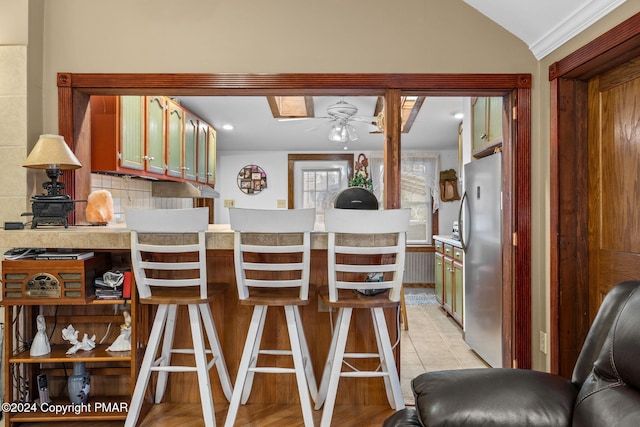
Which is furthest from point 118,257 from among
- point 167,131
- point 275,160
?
point 275,160

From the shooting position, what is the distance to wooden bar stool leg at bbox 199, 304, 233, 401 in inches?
88.0

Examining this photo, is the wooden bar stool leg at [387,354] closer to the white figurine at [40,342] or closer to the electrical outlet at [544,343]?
the electrical outlet at [544,343]

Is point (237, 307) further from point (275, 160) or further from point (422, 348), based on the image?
point (275, 160)

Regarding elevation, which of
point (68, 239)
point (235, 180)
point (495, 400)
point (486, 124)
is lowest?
point (495, 400)

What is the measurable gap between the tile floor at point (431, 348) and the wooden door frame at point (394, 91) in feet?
2.35

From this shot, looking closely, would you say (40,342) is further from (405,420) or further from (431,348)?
(431,348)

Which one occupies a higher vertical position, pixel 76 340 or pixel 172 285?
pixel 172 285

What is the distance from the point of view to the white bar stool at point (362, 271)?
6.58 ft

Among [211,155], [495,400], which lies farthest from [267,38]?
[211,155]

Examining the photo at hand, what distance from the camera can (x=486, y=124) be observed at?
3307mm

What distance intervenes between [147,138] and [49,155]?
130 cm

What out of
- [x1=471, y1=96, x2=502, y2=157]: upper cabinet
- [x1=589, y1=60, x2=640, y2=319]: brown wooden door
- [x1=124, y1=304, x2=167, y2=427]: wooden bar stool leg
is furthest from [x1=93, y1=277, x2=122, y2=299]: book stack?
[x1=471, y1=96, x2=502, y2=157]: upper cabinet

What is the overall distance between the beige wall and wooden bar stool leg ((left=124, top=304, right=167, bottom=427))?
1386 millimetres

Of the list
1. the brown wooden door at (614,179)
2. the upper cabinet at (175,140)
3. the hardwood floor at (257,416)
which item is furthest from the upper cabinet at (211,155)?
the brown wooden door at (614,179)
